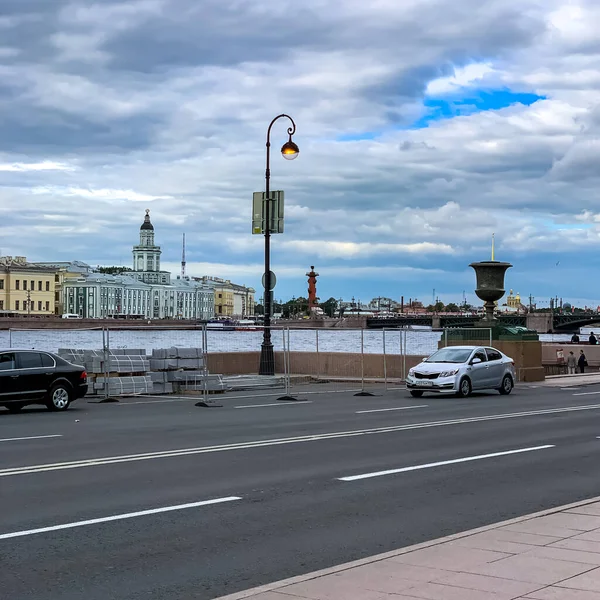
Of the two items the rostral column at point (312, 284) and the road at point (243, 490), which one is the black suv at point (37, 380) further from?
the rostral column at point (312, 284)

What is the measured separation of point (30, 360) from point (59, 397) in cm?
109

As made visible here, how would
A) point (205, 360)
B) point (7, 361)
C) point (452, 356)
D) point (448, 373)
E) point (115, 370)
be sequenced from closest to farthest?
point (7, 361)
point (115, 370)
point (448, 373)
point (205, 360)
point (452, 356)

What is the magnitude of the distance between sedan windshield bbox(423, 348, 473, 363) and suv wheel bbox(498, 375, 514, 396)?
1.86 metres

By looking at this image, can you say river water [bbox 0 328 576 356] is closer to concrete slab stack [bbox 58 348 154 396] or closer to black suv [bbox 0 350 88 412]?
concrete slab stack [bbox 58 348 154 396]

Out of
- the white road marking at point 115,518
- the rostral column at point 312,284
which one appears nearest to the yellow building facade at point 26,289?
the rostral column at point 312,284

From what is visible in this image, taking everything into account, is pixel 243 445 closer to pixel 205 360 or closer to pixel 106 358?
pixel 106 358

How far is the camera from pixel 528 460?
13492 mm

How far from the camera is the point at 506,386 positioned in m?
29.4

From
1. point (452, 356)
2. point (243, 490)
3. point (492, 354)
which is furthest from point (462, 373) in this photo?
point (243, 490)

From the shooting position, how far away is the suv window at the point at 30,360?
69.9ft

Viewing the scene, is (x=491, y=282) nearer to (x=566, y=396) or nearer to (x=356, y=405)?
(x=566, y=396)

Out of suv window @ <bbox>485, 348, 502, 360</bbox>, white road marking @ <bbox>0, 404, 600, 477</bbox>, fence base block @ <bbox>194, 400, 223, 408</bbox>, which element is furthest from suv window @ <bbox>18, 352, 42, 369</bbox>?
suv window @ <bbox>485, 348, 502, 360</bbox>

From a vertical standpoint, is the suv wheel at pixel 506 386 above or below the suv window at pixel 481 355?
below

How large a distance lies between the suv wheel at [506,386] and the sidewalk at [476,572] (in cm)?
2124
